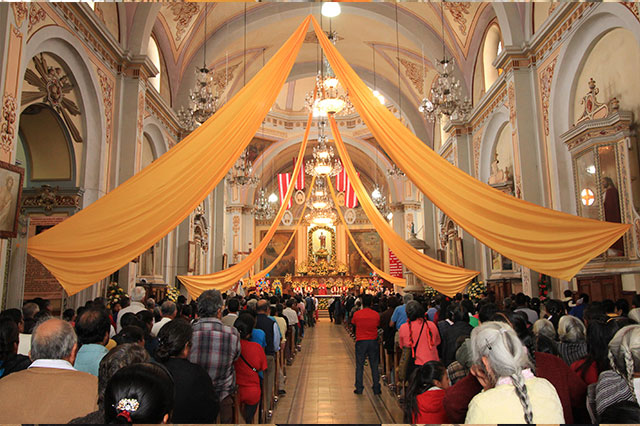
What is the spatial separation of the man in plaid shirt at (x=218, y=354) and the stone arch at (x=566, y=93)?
272 inches

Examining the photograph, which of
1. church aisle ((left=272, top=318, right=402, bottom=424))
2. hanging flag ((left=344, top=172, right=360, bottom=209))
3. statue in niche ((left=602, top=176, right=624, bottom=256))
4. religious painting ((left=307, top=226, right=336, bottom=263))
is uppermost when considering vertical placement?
hanging flag ((left=344, top=172, right=360, bottom=209))

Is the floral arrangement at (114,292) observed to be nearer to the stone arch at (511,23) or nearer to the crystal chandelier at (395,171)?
the stone arch at (511,23)

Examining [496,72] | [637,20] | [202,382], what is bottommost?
[202,382]

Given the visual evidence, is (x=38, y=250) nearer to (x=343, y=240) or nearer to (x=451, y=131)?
(x=451, y=131)

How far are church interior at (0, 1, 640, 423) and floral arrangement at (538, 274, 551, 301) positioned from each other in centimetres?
4

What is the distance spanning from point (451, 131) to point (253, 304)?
9.11 meters

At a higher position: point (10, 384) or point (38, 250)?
point (38, 250)

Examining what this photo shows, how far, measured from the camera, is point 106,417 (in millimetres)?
1565

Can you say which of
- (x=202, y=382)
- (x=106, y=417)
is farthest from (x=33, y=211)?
(x=106, y=417)

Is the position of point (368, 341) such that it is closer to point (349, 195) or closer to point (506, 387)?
point (506, 387)

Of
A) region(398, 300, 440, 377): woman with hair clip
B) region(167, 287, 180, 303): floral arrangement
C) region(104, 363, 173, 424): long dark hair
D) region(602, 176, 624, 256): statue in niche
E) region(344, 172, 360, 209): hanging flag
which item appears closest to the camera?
region(104, 363, 173, 424): long dark hair

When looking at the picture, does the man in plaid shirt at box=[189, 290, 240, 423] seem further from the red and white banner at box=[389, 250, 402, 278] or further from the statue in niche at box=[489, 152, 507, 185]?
the red and white banner at box=[389, 250, 402, 278]

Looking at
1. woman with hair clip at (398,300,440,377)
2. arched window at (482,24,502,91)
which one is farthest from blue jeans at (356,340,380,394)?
arched window at (482,24,502,91)

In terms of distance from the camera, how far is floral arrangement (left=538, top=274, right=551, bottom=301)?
8.60 meters
